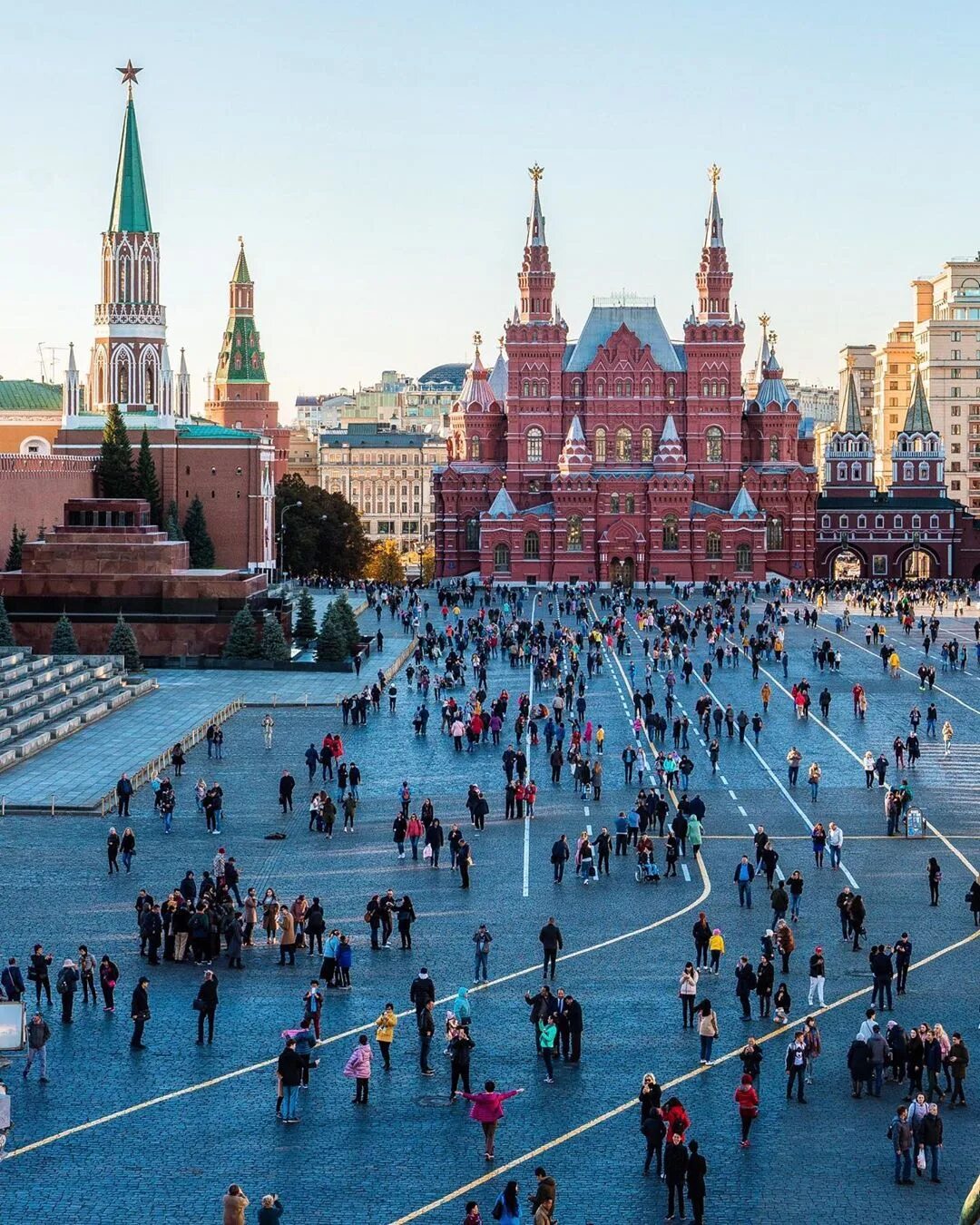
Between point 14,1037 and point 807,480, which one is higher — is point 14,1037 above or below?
below

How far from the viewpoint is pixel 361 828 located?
3909 cm

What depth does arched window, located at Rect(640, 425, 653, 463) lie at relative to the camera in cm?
12344

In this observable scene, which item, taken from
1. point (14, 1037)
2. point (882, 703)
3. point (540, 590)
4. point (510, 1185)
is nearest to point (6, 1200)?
point (14, 1037)

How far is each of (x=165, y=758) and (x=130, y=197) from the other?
7251cm

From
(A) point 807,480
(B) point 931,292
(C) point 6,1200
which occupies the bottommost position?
(C) point 6,1200

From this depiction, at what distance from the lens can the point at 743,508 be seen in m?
120

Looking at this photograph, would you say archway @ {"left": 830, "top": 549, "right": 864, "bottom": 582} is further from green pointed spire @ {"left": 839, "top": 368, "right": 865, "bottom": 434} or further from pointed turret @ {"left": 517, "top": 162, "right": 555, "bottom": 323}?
pointed turret @ {"left": 517, "top": 162, "right": 555, "bottom": 323}

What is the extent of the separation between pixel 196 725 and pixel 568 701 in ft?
33.8

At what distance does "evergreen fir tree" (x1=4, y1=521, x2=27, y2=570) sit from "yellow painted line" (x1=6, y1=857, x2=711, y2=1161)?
51.6 m

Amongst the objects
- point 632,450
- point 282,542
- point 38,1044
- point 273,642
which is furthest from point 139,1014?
point 632,450

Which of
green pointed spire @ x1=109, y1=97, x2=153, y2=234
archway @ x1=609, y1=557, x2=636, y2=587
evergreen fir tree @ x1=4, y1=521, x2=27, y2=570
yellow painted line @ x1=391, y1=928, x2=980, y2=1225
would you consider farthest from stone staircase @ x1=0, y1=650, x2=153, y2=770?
archway @ x1=609, y1=557, x2=636, y2=587

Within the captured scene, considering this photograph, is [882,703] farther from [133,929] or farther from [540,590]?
[540,590]

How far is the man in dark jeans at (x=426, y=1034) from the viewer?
23531 mm

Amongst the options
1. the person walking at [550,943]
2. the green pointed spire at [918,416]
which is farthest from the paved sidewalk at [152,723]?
the green pointed spire at [918,416]
